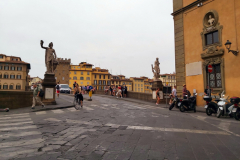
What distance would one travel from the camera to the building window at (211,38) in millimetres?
15916

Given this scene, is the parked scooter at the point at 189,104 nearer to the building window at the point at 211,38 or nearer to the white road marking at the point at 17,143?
the building window at the point at 211,38

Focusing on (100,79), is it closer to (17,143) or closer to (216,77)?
(216,77)

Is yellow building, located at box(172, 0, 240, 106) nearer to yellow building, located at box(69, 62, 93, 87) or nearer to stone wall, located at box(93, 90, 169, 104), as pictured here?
stone wall, located at box(93, 90, 169, 104)

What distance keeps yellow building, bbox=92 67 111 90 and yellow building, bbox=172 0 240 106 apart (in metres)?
85.8

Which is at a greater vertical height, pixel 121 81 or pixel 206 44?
pixel 121 81

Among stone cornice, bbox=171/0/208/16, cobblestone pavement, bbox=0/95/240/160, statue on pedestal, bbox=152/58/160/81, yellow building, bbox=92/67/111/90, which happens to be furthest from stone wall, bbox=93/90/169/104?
yellow building, bbox=92/67/111/90

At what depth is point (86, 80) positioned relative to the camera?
102 metres

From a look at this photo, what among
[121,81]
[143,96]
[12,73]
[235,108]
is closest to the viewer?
[235,108]

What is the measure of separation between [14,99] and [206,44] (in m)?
15.9

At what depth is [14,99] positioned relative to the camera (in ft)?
42.8

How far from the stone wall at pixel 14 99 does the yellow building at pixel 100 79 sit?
8946cm

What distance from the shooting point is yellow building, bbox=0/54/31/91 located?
6925cm

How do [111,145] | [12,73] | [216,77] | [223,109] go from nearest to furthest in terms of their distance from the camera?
[111,145], [223,109], [216,77], [12,73]

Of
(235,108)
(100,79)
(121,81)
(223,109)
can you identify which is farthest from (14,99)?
(121,81)
